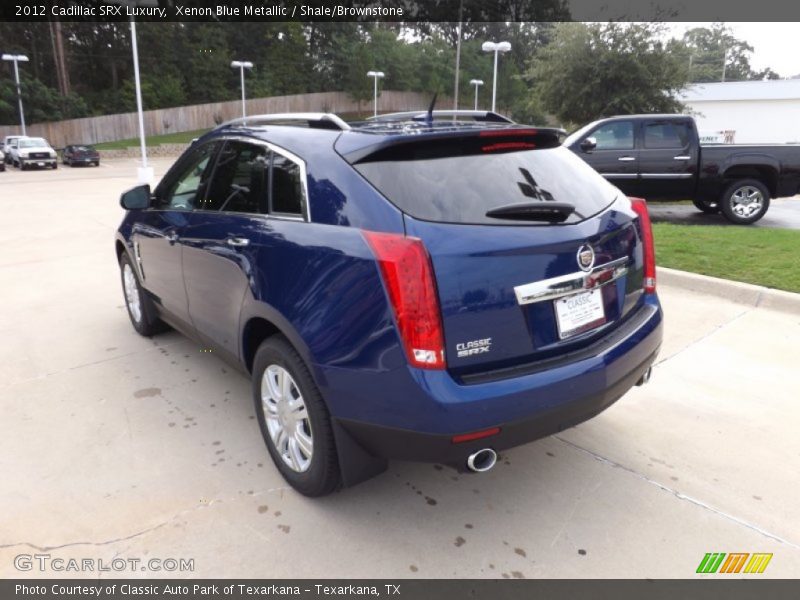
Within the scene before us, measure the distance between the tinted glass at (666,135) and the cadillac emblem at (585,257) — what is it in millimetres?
8970

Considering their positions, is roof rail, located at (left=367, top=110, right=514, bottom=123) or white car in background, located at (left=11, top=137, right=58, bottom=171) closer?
roof rail, located at (left=367, top=110, right=514, bottom=123)

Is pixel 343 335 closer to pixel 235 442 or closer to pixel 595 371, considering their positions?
pixel 595 371

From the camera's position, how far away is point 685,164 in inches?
400

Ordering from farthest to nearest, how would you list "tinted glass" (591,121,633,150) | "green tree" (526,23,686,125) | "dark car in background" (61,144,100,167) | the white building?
the white building
"dark car in background" (61,144,100,167)
"green tree" (526,23,686,125)
"tinted glass" (591,121,633,150)

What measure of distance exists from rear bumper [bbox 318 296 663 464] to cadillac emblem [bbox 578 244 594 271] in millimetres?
361

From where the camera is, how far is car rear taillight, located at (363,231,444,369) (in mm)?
2193

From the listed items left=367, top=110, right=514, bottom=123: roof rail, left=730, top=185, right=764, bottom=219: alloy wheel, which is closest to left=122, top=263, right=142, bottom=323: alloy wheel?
left=367, top=110, right=514, bottom=123: roof rail

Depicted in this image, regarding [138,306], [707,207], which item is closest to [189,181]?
[138,306]

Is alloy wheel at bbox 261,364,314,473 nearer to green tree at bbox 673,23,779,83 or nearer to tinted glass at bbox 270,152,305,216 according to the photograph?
tinted glass at bbox 270,152,305,216

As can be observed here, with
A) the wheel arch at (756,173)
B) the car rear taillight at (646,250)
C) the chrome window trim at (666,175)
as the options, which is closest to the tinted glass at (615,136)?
the chrome window trim at (666,175)

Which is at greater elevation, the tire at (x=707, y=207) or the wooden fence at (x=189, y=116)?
the wooden fence at (x=189, y=116)

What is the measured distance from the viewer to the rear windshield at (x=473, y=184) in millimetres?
2379

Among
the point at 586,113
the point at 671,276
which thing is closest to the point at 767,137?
the point at 586,113

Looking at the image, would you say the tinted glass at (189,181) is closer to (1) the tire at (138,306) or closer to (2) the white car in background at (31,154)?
(1) the tire at (138,306)
